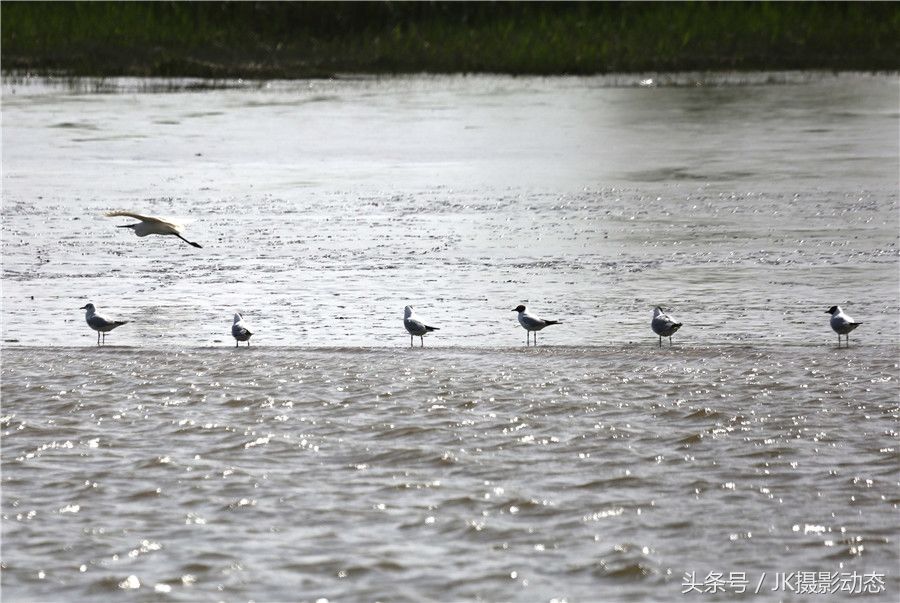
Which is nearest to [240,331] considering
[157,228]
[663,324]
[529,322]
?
[529,322]

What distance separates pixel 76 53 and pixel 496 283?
29645mm

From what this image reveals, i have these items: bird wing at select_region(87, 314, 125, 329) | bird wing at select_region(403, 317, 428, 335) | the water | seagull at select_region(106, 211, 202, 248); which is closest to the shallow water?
the water

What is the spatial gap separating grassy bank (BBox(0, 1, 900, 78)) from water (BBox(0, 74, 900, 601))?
62.5 feet

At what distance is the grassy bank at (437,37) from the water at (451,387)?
62.5 feet

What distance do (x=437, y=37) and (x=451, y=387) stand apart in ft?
114

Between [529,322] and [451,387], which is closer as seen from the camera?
[451,387]

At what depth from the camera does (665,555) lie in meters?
5.56

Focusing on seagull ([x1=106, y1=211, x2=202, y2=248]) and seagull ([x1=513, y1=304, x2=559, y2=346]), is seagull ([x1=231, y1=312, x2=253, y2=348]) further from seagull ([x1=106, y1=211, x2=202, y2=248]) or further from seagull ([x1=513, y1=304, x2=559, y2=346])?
seagull ([x1=106, y1=211, x2=202, y2=248])

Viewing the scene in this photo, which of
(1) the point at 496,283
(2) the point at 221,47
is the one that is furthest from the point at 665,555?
(2) the point at 221,47

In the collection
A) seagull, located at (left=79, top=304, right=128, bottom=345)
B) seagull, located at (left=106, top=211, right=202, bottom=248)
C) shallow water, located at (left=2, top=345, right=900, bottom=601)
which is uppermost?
seagull, located at (left=106, top=211, right=202, bottom=248)

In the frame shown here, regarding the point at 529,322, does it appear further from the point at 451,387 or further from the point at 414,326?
the point at 451,387

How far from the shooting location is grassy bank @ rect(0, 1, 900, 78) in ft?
122

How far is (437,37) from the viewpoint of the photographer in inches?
1646

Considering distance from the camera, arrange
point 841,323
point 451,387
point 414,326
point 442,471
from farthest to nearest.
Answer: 1. point 414,326
2. point 841,323
3. point 451,387
4. point 442,471
